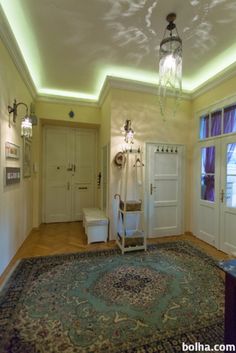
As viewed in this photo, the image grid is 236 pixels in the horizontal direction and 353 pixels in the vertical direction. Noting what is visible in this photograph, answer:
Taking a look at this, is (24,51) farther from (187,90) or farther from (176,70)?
(187,90)

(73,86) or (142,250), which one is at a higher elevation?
(73,86)

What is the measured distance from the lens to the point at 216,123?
11.2 feet

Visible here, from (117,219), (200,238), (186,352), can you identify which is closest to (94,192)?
(117,219)

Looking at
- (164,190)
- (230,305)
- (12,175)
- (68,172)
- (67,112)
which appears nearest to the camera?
(230,305)

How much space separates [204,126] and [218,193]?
4.51 ft

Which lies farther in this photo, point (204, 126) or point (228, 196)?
point (204, 126)

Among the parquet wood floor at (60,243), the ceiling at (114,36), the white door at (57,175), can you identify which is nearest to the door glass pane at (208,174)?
the parquet wood floor at (60,243)

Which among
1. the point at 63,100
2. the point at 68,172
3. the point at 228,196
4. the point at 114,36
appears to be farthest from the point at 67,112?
the point at 228,196

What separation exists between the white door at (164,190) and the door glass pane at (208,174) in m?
0.44

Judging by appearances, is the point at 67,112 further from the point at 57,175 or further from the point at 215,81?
the point at 215,81

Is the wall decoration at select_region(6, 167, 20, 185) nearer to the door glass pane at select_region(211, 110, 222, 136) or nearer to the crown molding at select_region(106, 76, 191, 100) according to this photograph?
the crown molding at select_region(106, 76, 191, 100)

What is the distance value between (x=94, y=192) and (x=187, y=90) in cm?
334

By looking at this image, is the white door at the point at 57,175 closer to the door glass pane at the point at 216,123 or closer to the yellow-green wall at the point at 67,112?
the yellow-green wall at the point at 67,112

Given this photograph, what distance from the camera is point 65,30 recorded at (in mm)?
2330
